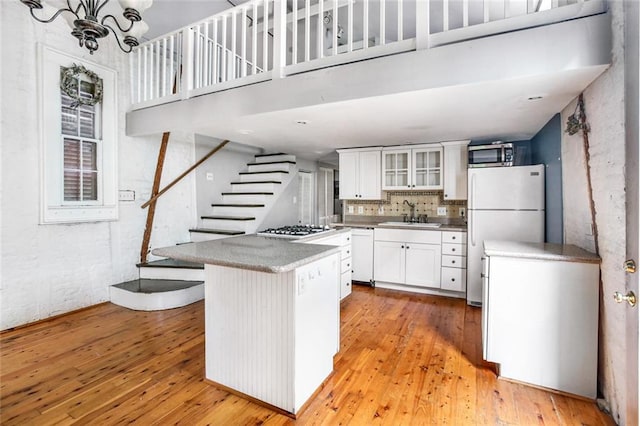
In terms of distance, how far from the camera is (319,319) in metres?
2.05

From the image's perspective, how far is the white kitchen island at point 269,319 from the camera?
5.88 feet

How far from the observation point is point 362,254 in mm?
4500

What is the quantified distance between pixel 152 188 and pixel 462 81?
3.85 meters

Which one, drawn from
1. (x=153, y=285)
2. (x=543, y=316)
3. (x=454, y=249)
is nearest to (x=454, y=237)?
(x=454, y=249)

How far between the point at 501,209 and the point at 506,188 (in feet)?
0.79

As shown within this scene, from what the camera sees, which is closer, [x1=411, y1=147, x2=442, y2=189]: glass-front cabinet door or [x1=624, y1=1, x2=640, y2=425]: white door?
[x1=624, y1=1, x2=640, y2=425]: white door

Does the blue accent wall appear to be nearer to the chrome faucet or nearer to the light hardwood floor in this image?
the light hardwood floor

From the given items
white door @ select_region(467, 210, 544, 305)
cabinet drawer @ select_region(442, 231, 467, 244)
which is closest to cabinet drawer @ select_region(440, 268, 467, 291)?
white door @ select_region(467, 210, 544, 305)

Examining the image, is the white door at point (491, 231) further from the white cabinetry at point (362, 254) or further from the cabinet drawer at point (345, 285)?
the cabinet drawer at point (345, 285)

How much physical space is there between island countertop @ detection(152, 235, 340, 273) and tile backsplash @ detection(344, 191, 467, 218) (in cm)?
300

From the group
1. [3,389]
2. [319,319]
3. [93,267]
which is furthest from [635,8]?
[93,267]

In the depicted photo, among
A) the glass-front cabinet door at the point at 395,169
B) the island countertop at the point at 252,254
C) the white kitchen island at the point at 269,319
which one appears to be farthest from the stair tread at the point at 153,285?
the glass-front cabinet door at the point at 395,169

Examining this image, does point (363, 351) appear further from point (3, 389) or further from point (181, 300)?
point (3, 389)

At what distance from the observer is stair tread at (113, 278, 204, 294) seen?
3.60m
